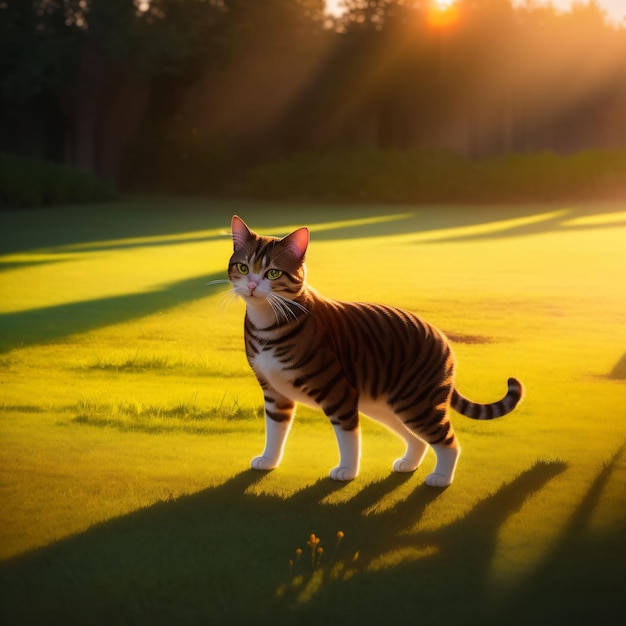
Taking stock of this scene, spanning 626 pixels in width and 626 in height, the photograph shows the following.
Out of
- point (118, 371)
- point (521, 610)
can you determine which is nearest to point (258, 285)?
point (521, 610)

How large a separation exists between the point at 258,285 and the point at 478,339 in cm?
482

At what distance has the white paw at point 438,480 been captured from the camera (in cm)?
486

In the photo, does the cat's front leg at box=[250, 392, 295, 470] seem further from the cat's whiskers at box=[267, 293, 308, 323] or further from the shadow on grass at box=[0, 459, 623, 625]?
the cat's whiskers at box=[267, 293, 308, 323]

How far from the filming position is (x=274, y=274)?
452cm

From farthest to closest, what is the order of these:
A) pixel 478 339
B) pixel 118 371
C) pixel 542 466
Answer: pixel 478 339 < pixel 118 371 < pixel 542 466

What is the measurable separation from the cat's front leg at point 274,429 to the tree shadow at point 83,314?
4170mm

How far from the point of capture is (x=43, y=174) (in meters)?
25.8

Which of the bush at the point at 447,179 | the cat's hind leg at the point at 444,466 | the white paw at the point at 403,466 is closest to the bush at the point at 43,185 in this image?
the bush at the point at 447,179

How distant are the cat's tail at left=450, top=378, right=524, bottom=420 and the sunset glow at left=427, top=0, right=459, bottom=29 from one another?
26.0 meters

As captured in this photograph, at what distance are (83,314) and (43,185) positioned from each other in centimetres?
1579

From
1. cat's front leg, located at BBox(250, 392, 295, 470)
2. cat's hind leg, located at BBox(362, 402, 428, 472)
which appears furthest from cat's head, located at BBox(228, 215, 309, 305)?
cat's hind leg, located at BBox(362, 402, 428, 472)

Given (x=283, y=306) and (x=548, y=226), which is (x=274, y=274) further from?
(x=548, y=226)

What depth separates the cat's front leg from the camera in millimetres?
4910

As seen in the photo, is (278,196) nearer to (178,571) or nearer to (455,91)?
(455,91)
